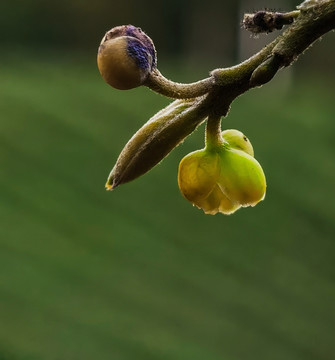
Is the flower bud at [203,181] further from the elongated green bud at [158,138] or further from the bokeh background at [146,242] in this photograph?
the bokeh background at [146,242]

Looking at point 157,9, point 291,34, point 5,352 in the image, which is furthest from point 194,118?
point 157,9

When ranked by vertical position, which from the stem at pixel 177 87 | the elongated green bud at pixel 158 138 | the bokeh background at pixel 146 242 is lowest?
the elongated green bud at pixel 158 138

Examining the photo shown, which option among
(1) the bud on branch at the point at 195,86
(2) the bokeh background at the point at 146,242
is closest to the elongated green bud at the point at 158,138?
(1) the bud on branch at the point at 195,86

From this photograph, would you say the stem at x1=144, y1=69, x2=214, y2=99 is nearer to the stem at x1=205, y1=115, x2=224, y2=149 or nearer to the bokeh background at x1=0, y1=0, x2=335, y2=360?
the stem at x1=205, y1=115, x2=224, y2=149

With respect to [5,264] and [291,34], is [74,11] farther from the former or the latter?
[291,34]

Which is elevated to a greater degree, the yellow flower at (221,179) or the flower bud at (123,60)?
the yellow flower at (221,179)

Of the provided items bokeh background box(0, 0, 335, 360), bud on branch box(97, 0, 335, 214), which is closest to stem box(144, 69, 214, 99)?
bud on branch box(97, 0, 335, 214)

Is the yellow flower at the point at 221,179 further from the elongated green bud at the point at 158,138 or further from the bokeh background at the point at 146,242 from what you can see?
the bokeh background at the point at 146,242

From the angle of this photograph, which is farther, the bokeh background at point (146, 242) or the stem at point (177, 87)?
the bokeh background at point (146, 242)
